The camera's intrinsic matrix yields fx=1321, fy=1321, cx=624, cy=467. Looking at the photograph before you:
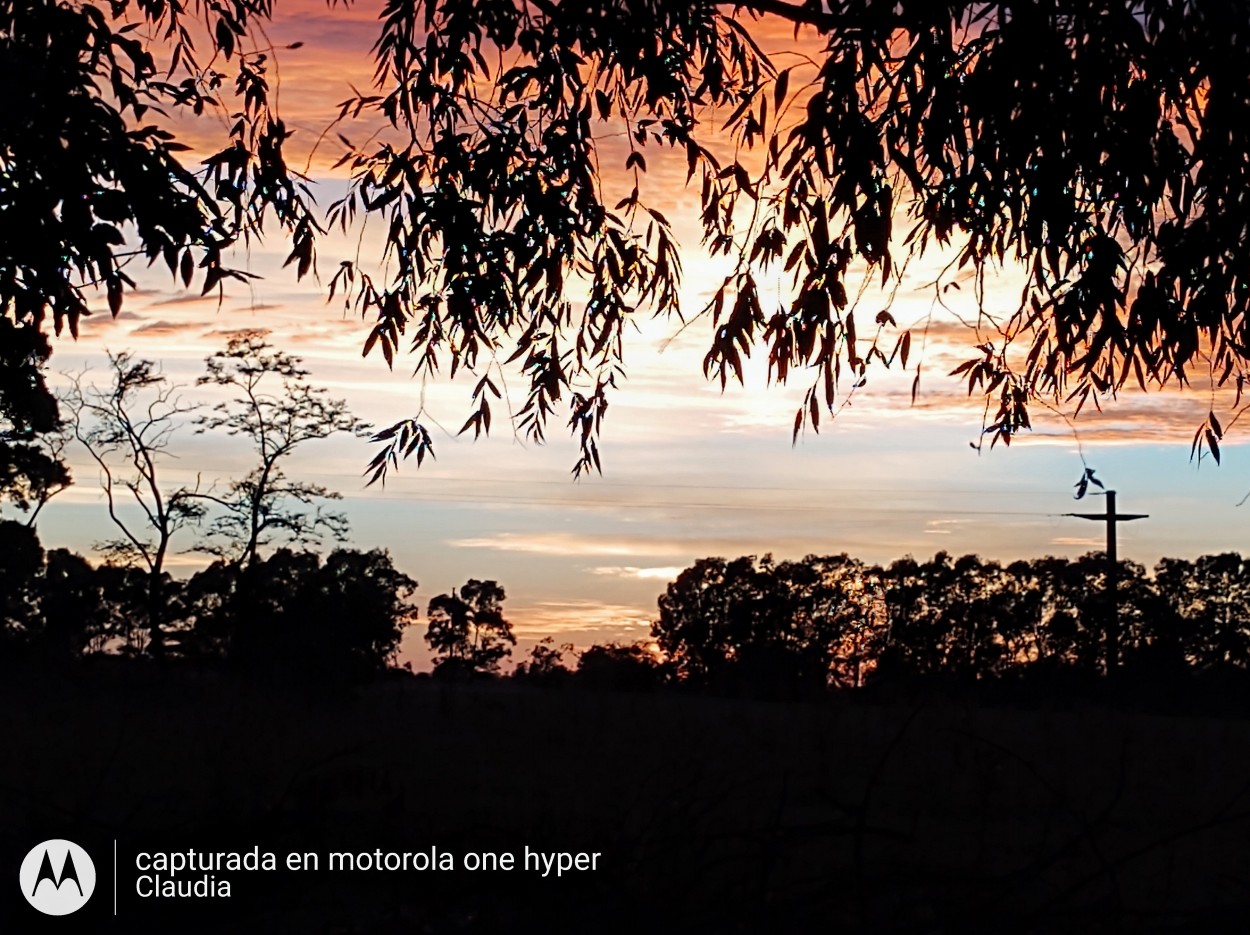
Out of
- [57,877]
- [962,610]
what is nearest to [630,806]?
[57,877]

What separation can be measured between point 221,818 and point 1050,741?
10.3 metres

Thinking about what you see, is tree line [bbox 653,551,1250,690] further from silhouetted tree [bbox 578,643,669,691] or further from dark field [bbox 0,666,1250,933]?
dark field [bbox 0,666,1250,933]

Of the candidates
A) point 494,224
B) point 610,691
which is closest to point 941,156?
point 494,224

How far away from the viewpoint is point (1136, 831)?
7.98 meters

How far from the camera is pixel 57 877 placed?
335cm

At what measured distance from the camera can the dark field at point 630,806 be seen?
294cm

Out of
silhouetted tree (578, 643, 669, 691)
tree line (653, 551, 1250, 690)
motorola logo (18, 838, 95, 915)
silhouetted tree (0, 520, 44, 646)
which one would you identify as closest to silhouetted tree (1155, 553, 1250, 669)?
tree line (653, 551, 1250, 690)

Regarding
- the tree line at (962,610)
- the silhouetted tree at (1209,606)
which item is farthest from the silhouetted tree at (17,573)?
the silhouetted tree at (1209,606)

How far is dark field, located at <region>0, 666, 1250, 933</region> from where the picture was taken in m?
2.94

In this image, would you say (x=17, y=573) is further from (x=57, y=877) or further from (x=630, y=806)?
(x=57, y=877)

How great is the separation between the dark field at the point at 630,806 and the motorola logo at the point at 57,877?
5 cm

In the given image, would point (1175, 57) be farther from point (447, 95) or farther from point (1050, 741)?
point (1050, 741)

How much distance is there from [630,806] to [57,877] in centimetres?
197

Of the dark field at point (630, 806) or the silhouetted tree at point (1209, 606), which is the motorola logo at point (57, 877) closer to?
the dark field at point (630, 806)
